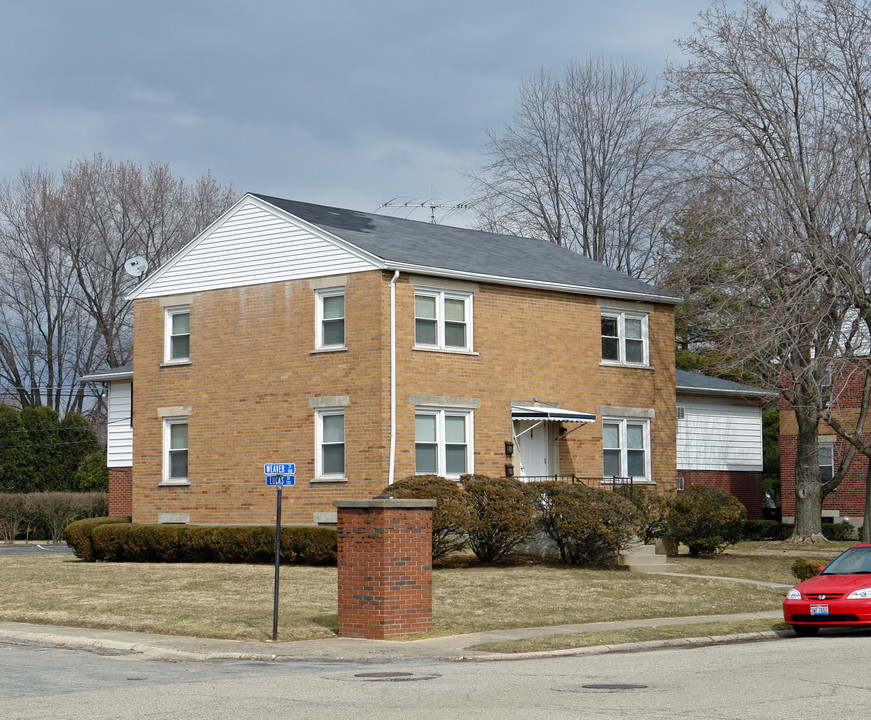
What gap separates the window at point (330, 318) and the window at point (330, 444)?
5.86 feet

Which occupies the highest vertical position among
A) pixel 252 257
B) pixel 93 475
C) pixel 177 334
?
pixel 252 257

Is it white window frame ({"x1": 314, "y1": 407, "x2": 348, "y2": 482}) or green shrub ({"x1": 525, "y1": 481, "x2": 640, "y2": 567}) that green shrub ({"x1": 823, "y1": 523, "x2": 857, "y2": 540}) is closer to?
green shrub ({"x1": 525, "y1": 481, "x2": 640, "y2": 567})

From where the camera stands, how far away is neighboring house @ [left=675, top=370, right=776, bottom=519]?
1661 inches

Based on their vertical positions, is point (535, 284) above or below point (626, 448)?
above

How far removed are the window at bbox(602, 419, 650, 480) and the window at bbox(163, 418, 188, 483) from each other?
38.2ft

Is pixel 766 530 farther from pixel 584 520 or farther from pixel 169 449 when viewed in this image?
pixel 169 449

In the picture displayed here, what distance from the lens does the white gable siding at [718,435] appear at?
4234cm

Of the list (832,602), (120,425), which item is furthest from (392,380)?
(120,425)

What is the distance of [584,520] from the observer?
1038 inches

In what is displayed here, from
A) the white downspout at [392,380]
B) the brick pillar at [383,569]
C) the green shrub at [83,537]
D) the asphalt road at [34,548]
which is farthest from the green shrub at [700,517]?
the asphalt road at [34,548]

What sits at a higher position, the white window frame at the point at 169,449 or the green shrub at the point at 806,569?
the white window frame at the point at 169,449

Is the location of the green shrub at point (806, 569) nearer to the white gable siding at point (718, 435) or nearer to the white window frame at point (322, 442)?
the white window frame at point (322, 442)

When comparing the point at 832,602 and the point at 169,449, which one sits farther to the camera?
the point at 169,449

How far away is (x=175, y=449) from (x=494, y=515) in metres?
11.0
